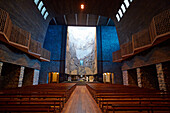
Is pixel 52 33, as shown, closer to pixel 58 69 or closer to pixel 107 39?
pixel 58 69

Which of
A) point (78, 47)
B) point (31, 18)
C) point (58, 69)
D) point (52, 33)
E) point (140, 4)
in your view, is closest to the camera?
point (140, 4)

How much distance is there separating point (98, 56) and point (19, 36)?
13.4 metres

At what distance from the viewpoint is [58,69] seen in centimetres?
1652

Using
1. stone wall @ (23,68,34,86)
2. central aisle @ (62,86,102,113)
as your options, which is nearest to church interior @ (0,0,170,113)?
central aisle @ (62,86,102,113)

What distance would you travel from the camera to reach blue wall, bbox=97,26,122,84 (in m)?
17.0

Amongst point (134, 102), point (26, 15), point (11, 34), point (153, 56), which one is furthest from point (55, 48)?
point (134, 102)

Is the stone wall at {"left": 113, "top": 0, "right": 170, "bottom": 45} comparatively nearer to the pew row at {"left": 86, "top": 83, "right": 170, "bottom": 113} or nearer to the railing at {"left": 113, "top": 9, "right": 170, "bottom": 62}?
the railing at {"left": 113, "top": 9, "right": 170, "bottom": 62}

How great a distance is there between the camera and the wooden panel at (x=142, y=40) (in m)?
7.10

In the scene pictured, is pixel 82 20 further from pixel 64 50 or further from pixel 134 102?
pixel 134 102

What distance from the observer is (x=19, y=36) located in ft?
23.8

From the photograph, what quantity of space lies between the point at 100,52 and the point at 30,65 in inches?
485

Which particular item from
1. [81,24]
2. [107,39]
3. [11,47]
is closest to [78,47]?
[81,24]

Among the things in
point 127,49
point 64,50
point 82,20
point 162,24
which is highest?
point 82,20

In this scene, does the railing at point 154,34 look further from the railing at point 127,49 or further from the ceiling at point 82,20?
the ceiling at point 82,20
